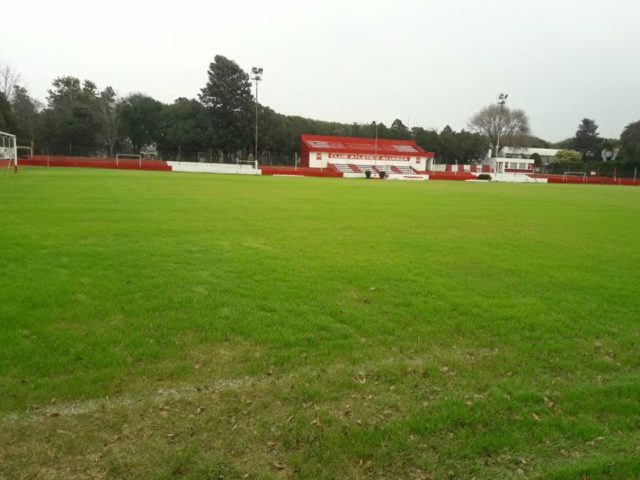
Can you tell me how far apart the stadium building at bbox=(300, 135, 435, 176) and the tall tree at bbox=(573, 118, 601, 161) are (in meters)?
49.1

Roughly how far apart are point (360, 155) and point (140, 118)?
3328 cm

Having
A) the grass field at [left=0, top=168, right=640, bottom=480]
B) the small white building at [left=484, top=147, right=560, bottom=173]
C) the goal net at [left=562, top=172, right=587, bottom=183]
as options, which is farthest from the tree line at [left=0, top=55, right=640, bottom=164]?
the grass field at [left=0, top=168, right=640, bottom=480]

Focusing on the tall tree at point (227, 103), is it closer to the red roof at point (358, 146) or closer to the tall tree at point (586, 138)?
the red roof at point (358, 146)

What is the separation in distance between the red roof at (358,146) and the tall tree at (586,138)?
49.4 meters

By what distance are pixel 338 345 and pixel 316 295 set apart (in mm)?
1674

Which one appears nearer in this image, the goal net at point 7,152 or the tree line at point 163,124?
the goal net at point 7,152

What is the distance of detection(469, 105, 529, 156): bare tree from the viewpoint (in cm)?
10119

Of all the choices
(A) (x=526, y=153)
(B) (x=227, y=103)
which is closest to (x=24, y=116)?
(B) (x=227, y=103)

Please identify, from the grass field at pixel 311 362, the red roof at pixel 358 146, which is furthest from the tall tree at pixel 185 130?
the grass field at pixel 311 362

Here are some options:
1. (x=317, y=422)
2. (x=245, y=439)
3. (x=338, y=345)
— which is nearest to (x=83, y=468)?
(x=245, y=439)

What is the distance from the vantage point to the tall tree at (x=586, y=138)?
105 meters

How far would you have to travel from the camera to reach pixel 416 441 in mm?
3355

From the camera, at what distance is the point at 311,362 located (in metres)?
4.53

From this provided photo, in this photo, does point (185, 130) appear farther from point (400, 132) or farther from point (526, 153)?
point (526, 153)
